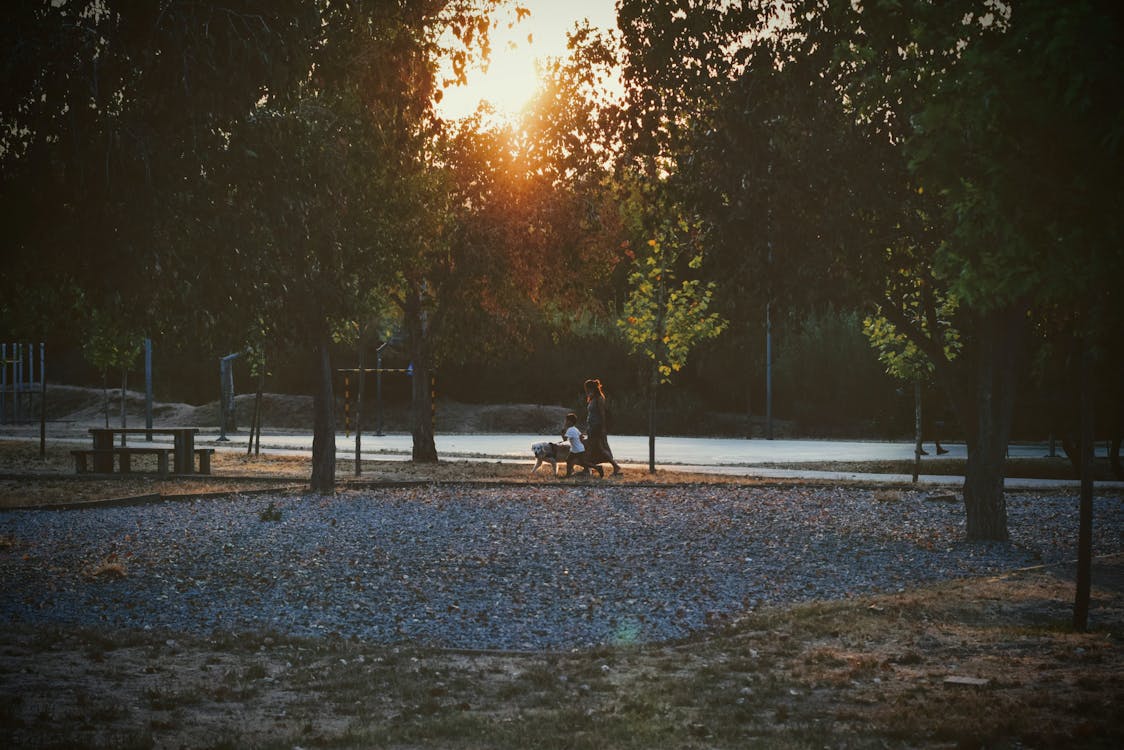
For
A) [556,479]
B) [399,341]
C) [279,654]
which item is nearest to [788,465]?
[556,479]

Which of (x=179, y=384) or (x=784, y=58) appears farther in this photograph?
(x=179, y=384)

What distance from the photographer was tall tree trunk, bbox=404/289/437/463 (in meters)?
30.2

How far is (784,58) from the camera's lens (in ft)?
46.5

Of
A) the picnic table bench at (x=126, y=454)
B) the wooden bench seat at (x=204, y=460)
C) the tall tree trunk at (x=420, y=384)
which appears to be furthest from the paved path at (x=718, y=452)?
the picnic table bench at (x=126, y=454)

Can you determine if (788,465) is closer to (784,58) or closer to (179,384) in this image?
(784,58)

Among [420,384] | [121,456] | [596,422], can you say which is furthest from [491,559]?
[420,384]

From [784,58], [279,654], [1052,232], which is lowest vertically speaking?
[279,654]

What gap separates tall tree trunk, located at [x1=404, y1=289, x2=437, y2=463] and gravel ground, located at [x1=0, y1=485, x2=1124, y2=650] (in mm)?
9848

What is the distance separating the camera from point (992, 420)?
14258 mm

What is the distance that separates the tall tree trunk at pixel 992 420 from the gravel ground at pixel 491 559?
0.46m

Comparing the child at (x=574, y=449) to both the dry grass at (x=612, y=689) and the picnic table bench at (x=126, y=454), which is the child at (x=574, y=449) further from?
the dry grass at (x=612, y=689)

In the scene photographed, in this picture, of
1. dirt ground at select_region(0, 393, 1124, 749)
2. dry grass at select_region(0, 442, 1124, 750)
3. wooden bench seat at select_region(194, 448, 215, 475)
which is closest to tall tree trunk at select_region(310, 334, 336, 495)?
wooden bench seat at select_region(194, 448, 215, 475)

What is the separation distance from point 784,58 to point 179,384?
60.3 metres

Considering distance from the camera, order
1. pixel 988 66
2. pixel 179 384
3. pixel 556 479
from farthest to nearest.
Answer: pixel 179 384
pixel 556 479
pixel 988 66
